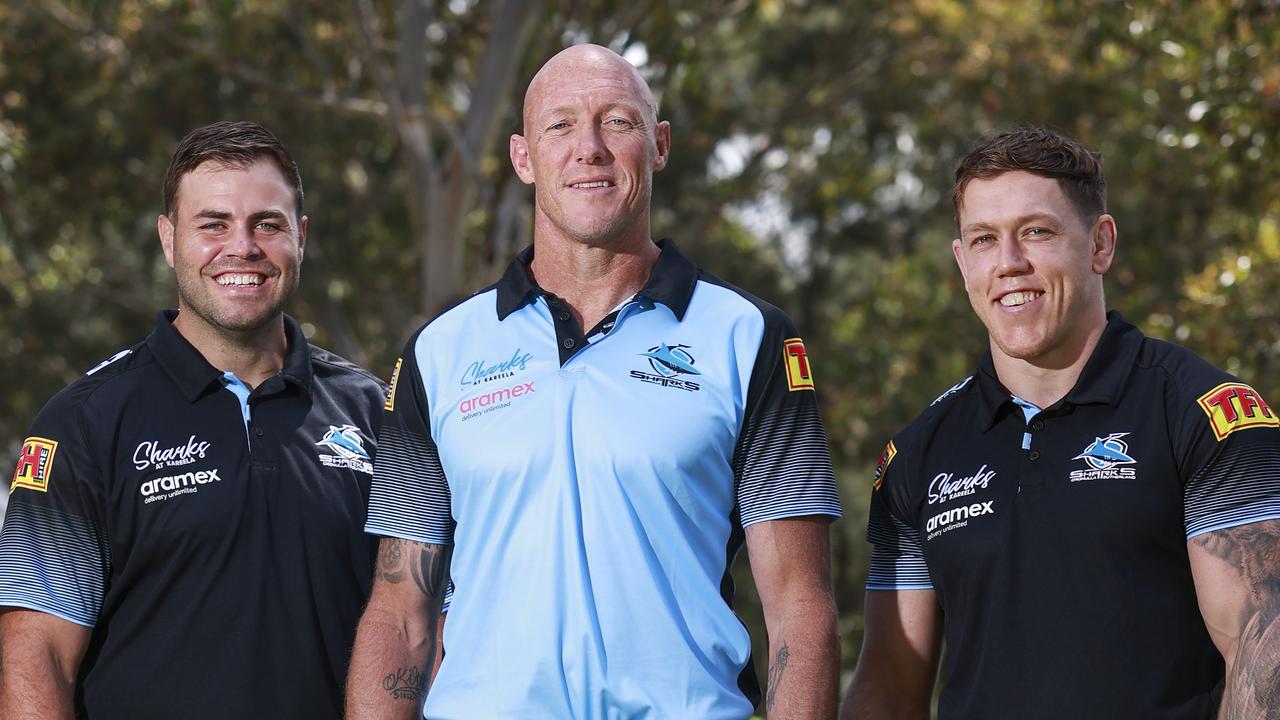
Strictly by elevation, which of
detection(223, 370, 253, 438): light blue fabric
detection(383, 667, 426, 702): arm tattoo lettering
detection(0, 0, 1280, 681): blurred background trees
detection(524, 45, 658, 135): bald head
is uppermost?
detection(0, 0, 1280, 681): blurred background trees

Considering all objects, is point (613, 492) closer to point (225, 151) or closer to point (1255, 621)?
point (1255, 621)

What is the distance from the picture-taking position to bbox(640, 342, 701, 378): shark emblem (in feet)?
13.6

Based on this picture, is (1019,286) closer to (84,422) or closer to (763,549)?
(763,549)

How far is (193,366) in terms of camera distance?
4.90 meters

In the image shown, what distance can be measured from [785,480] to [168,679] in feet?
6.00

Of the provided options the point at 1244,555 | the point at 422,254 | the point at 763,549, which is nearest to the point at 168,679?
the point at 763,549

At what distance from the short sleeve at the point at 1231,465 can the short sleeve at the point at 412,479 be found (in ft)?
6.13

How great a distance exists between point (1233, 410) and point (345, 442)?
2.52 meters

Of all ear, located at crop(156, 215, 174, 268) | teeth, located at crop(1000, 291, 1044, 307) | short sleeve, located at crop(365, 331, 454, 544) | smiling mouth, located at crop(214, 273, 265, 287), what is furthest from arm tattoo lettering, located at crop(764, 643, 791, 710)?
ear, located at crop(156, 215, 174, 268)

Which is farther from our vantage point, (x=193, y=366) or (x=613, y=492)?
(x=193, y=366)

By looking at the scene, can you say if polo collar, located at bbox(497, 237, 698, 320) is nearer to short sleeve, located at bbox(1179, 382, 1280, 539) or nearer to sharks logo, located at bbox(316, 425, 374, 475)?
sharks logo, located at bbox(316, 425, 374, 475)

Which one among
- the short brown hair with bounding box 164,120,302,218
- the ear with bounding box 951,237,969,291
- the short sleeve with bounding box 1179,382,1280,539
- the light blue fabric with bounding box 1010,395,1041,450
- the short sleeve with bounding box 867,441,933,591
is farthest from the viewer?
the short brown hair with bounding box 164,120,302,218

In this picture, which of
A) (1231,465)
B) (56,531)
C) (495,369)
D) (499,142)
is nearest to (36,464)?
(56,531)

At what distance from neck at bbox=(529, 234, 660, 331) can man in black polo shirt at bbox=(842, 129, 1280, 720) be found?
892 millimetres
